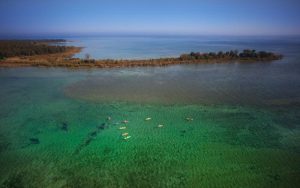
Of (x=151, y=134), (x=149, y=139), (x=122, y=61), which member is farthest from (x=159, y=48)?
(x=149, y=139)

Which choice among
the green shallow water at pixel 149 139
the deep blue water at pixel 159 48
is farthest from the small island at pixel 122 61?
the green shallow water at pixel 149 139

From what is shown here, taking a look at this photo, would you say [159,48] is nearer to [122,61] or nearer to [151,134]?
[122,61]

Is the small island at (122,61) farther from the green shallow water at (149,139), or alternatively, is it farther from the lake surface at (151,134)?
the green shallow water at (149,139)

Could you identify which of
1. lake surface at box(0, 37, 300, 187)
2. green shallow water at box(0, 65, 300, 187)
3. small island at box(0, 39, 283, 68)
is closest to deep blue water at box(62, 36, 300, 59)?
small island at box(0, 39, 283, 68)

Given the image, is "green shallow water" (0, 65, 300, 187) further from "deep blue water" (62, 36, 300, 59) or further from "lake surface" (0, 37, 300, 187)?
"deep blue water" (62, 36, 300, 59)

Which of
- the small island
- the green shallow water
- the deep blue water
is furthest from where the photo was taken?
the deep blue water

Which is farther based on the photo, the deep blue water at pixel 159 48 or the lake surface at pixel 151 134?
the deep blue water at pixel 159 48

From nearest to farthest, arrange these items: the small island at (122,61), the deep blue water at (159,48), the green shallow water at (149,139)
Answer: the green shallow water at (149,139) → the small island at (122,61) → the deep blue water at (159,48)
